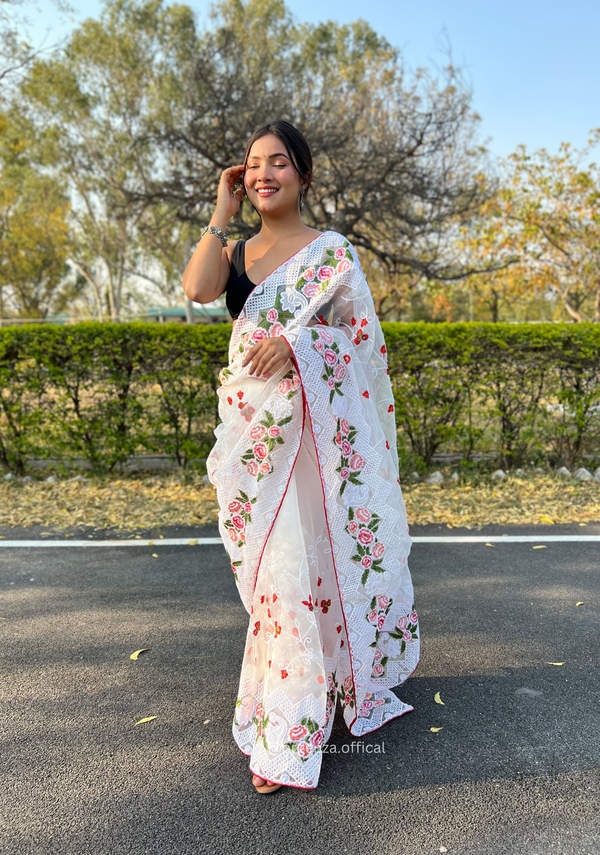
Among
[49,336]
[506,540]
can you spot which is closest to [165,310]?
[49,336]

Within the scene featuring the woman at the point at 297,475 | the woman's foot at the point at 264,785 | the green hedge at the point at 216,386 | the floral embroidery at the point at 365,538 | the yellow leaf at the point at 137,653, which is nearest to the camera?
the woman's foot at the point at 264,785

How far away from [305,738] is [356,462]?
3.07 feet

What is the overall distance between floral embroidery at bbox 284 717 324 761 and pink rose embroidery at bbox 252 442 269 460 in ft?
2.90

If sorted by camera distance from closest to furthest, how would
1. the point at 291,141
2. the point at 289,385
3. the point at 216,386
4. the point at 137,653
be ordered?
the point at 289,385, the point at 291,141, the point at 137,653, the point at 216,386

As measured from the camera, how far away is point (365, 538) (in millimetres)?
2199

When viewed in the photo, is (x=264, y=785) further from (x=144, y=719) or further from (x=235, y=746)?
(x=144, y=719)

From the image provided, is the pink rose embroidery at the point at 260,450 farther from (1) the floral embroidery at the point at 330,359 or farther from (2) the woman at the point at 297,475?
(1) the floral embroidery at the point at 330,359

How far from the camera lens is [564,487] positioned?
5527 millimetres

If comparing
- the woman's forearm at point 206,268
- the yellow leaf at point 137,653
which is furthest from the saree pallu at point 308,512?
the yellow leaf at point 137,653

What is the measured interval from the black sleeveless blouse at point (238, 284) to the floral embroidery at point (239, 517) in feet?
2.35

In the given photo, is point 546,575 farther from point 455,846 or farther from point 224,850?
point 224,850

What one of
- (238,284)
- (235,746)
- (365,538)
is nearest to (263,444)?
(365,538)

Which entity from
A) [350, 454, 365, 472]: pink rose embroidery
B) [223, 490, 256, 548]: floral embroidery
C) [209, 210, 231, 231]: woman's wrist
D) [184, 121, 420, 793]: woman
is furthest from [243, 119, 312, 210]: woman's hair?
[223, 490, 256, 548]: floral embroidery

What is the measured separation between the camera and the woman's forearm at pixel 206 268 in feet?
7.33
